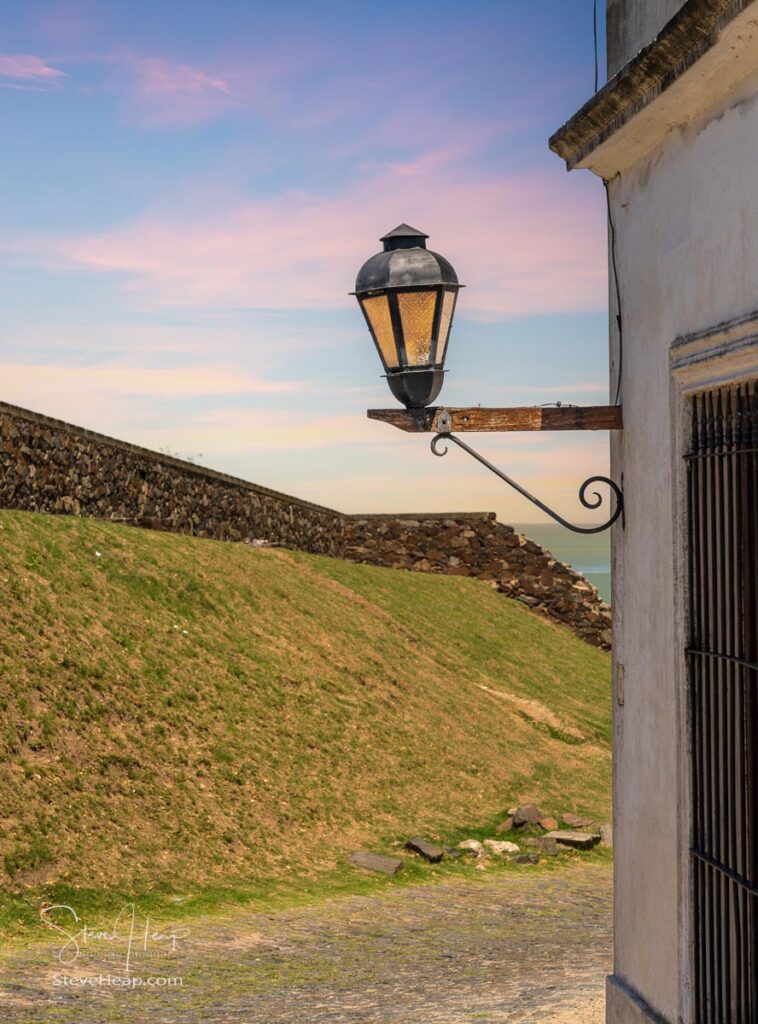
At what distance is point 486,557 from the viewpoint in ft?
105

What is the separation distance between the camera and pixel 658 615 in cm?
630

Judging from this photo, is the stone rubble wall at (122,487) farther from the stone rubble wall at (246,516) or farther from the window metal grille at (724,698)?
the window metal grille at (724,698)

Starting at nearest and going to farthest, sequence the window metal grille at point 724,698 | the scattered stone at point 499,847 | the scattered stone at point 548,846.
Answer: the window metal grille at point 724,698 → the scattered stone at point 499,847 → the scattered stone at point 548,846

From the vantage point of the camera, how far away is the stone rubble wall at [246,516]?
1908 cm

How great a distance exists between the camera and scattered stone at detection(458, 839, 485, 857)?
13.1 m

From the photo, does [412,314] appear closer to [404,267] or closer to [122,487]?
[404,267]

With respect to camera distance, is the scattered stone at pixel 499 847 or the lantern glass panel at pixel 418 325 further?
the scattered stone at pixel 499 847

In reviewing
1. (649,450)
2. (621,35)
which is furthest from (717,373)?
(621,35)

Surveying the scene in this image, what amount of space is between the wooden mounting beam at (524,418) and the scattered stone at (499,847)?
761 centimetres

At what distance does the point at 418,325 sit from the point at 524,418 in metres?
0.82

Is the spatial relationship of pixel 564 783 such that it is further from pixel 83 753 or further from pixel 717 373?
pixel 717 373

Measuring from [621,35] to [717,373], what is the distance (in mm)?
2510

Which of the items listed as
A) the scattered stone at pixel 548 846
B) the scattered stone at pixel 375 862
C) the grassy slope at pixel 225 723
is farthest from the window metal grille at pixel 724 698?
the scattered stone at pixel 548 846

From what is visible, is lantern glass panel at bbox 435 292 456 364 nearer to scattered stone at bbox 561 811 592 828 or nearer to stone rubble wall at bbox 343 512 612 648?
scattered stone at bbox 561 811 592 828
